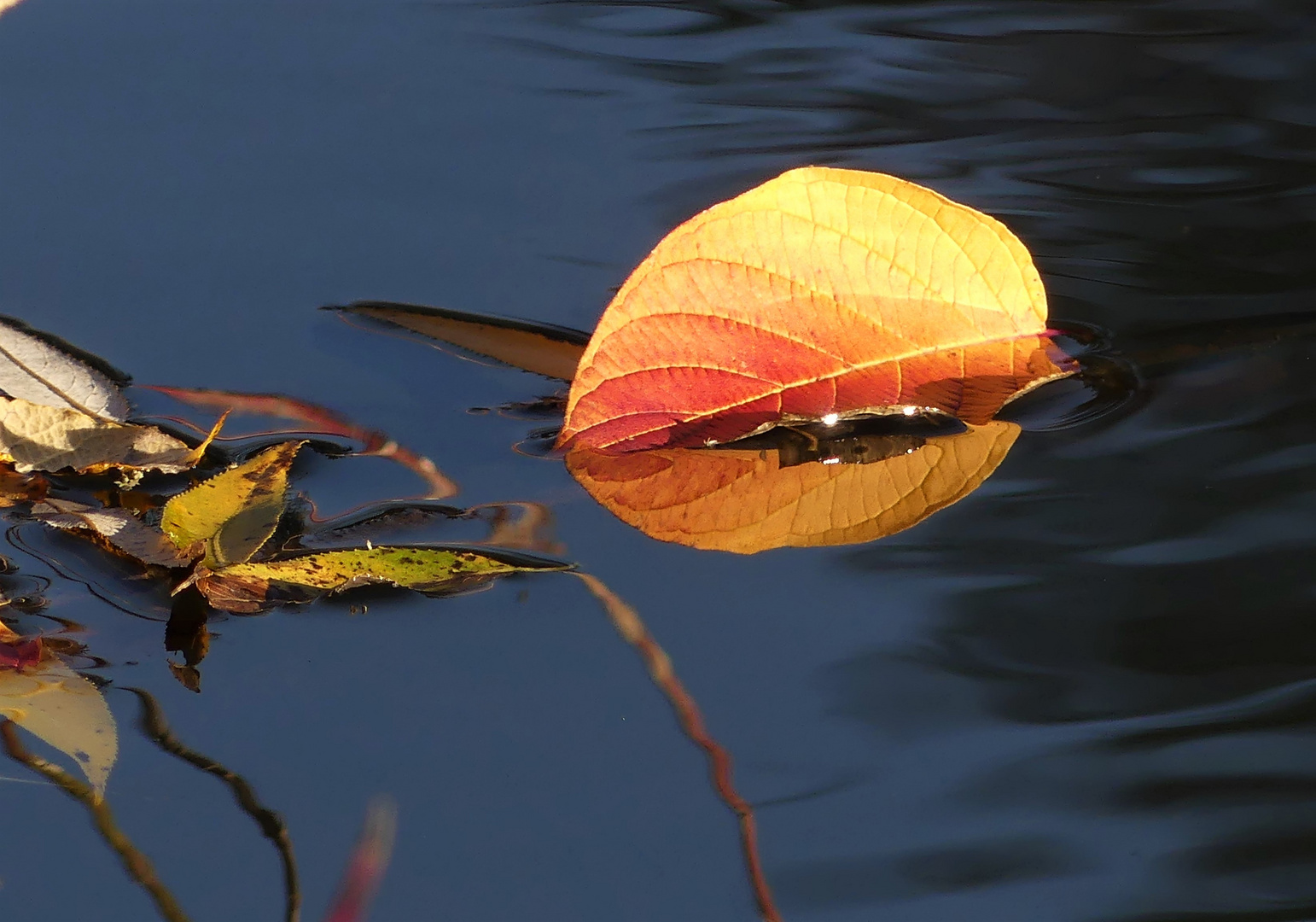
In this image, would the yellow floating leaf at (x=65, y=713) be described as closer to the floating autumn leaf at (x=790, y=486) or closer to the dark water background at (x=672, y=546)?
the dark water background at (x=672, y=546)

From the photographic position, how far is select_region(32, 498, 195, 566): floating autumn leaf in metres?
0.96

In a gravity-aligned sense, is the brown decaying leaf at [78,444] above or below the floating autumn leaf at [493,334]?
below

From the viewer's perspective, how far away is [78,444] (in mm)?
1066

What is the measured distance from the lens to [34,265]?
137cm

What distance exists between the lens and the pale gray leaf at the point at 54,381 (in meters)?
1.12

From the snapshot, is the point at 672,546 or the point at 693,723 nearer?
the point at 693,723

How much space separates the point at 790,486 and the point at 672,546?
0.13 metres

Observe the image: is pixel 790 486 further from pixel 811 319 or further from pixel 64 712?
pixel 64 712

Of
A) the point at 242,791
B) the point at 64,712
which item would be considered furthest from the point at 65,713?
the point at 242,791

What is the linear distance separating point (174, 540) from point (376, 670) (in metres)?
0.21

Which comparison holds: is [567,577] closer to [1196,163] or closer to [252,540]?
[252,540]

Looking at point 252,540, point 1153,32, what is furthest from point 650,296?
point 1153,32

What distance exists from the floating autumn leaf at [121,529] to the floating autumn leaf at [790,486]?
32 centimetres

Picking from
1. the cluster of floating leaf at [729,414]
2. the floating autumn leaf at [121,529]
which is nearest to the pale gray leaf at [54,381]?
the cluster of floating leaf at [729,414]
